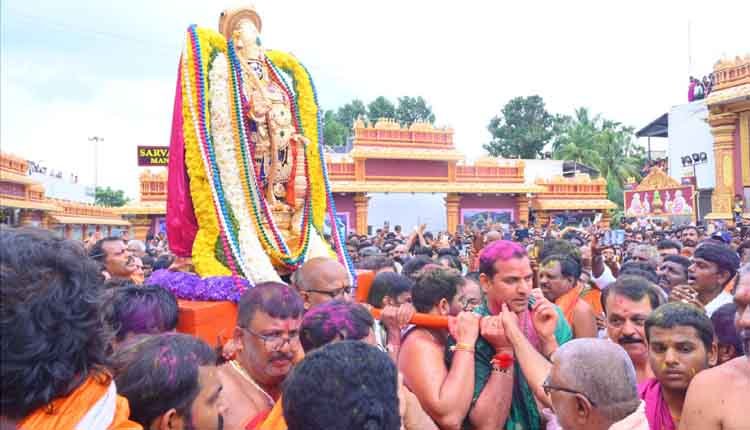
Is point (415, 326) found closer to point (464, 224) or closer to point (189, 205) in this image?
point (189, 205)

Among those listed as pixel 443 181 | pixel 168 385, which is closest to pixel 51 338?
Answer: pixel 168 385

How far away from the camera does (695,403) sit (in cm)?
214

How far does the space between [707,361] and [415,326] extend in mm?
1239

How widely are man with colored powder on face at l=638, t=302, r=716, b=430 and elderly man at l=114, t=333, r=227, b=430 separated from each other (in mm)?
1754

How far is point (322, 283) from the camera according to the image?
3.35 metres

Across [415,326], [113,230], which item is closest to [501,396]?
[415,326]

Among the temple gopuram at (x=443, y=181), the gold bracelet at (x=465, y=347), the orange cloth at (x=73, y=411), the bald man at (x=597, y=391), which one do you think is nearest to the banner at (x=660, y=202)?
the temple gopuram at (x=443, y=181)

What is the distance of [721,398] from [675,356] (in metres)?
0.44

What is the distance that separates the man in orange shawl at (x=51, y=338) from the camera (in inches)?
55.9

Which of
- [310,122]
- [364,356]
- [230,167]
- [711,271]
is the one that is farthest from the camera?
[310,122]

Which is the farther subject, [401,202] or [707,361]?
[401,202]

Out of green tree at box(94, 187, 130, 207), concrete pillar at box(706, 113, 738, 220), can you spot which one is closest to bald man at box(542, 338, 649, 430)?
concrete pillar at box(706, 113, 738, 220)

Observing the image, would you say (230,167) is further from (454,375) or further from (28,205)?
(28,205)

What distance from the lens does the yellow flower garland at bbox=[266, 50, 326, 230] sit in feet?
17.4
